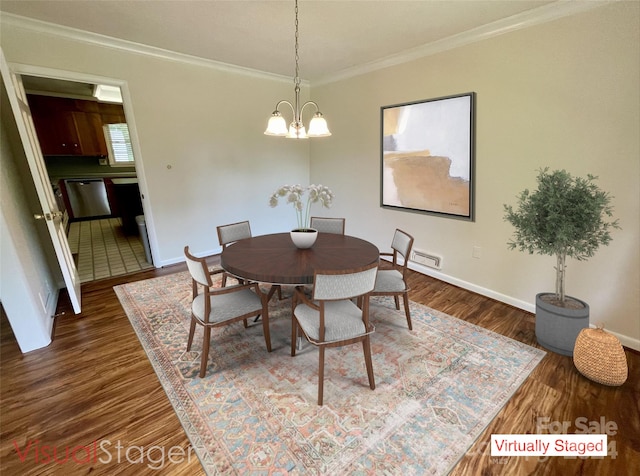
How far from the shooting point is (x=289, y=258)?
2148 millimetres

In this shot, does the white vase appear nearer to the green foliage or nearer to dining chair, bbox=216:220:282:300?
dining chair, bbox=216:220:282:300

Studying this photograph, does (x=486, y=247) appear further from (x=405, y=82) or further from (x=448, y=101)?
(x=405, y=82)

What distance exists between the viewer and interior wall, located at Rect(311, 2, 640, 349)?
208 cm

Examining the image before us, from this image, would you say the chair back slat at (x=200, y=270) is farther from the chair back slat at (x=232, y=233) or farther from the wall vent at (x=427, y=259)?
the wall vent at (x=427, y=259)

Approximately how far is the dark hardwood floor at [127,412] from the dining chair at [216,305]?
0.46 metres

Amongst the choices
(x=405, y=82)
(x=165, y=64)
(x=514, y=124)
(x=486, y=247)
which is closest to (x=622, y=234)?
(x=486, y=247)

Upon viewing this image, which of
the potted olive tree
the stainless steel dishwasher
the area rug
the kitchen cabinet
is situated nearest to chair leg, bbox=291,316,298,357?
the area rug

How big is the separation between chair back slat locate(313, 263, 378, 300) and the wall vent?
206 centimetres

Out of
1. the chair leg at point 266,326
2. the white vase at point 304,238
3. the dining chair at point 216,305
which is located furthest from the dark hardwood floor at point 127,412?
the white vase at point 304,238

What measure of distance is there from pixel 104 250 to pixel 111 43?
3.07 meters

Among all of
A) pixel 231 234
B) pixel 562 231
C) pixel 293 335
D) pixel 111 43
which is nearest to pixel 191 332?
pixel 293 335

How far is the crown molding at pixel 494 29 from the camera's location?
7.15 ft

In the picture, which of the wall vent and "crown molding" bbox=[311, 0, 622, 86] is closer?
"crown molding" bbox=[311, 0, 622, 86]

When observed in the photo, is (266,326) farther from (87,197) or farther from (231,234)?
(87,197)
